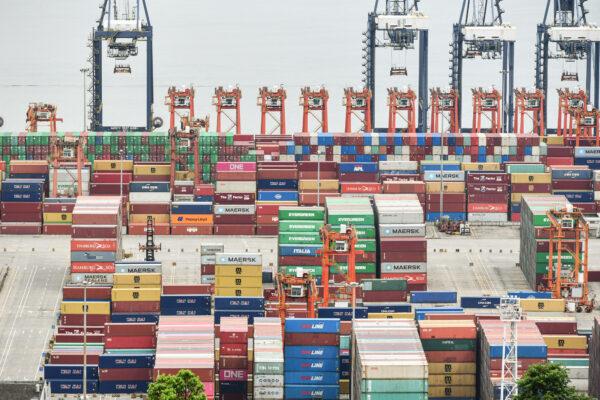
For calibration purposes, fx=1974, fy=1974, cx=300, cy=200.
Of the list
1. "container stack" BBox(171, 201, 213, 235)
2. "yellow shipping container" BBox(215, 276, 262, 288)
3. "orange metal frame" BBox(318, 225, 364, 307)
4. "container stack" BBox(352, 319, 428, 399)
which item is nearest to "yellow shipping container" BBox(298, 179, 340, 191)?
"container stack" BBox(171, 201, 213, 235)

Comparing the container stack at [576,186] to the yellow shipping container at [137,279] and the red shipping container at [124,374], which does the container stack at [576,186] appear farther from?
the red shipping container at [124,374]

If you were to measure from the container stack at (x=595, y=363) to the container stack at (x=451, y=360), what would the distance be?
16.9 feet

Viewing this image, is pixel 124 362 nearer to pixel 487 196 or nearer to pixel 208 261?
pixel 208 261


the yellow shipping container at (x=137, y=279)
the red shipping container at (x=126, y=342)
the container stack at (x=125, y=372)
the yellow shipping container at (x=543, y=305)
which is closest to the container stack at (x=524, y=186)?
the yellow shipping container at (x=543, y=305)

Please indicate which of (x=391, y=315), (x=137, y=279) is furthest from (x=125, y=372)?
(x=391, y=315)

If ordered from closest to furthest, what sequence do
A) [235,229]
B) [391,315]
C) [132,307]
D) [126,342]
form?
[126,342]
[391,315]
[132,307]
[235,229]

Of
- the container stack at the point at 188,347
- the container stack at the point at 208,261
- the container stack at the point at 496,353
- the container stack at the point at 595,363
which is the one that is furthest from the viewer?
the container stack at the point at 208,261

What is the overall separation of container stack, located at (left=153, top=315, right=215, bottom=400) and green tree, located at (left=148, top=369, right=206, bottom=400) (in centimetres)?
189

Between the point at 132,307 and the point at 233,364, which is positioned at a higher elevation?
the point at 132,307

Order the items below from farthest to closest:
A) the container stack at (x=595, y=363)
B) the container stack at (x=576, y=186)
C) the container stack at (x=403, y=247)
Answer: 1. the container stack at (x=576, y=186)
2. the container stack at (x=403, y=247)
3. the container stack at (x=595, y=363)

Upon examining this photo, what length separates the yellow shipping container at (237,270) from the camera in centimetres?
9725

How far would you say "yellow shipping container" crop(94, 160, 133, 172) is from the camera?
400ft

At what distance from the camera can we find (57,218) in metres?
115

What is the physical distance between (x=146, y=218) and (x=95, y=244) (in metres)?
12.7
